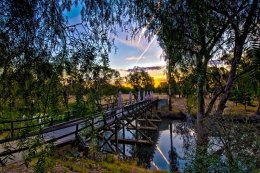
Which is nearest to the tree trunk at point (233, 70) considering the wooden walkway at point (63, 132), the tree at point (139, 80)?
the wooden walkway at point (63, 132)

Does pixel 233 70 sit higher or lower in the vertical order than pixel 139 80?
lower

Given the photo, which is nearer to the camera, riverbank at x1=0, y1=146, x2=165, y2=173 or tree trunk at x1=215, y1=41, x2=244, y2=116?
tree trunk at x1=215, y1=41, x2=244, y2=116

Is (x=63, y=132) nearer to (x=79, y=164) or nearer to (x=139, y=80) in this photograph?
(x=79, y=164)

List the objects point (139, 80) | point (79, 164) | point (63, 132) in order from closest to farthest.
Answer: point (79, 164) → point (63, 132) → point (139, 80)

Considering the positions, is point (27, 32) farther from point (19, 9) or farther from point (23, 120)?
point (23, 120)

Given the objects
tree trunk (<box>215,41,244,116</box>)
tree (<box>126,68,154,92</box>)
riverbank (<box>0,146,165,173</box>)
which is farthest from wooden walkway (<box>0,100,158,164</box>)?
tree (<box>126,68,154,92</box>)

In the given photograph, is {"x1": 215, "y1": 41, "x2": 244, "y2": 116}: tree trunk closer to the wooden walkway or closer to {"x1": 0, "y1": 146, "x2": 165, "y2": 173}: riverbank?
the wooden walkway

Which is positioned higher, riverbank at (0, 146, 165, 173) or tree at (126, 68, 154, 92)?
tree at (126, 68, 154, 92)

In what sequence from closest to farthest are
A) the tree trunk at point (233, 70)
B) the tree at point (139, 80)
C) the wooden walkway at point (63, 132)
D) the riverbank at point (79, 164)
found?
the wooden walkway at point (63, 132) < the tree trunk at point (233, 70) < the riverbank at point (79, 164) < the tree at point (139, 80)

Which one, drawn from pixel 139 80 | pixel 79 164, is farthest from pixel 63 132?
pixel 139 80

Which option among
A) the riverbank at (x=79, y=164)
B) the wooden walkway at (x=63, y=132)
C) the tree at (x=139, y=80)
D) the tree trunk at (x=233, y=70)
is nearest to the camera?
the wooden walkway at (x=63, y=132)

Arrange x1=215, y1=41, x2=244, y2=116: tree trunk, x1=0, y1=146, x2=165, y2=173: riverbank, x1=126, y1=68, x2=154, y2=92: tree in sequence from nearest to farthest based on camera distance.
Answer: x1=215, y1=41, x2=244, y2=116: tree trunk → x1=0, y1=146, x2=165, y2=173: riverbank → x1=126, y1=68, x2=154, y2=92: tree

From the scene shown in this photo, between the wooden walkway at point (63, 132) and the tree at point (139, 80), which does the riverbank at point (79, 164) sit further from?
the tree at point (139, 80)

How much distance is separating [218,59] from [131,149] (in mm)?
19925
